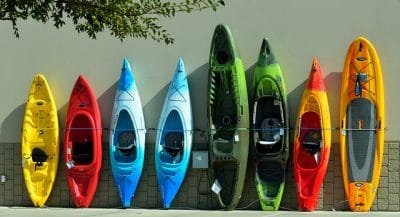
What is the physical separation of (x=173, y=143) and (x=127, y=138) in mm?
906

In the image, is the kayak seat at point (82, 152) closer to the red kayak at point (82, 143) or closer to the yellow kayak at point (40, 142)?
the red kayak at point (82, 143)

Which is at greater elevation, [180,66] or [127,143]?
[180,66]

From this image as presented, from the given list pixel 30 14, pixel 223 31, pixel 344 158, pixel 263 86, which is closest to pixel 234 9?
pixel 223 31

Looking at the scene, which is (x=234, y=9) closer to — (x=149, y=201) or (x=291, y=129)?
(x=291, y=129)

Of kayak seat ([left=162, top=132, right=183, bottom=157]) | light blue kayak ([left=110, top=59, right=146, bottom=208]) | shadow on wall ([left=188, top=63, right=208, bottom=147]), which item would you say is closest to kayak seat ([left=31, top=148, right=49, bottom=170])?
light blue kayak ([left=110, top=59, right=146, bottom=208])

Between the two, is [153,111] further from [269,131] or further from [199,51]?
[269,131]

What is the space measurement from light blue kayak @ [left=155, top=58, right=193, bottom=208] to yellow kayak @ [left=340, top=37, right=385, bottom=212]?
2.85 metres

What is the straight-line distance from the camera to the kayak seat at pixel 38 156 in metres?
13.9

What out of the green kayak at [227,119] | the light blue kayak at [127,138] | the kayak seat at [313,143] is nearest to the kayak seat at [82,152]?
the light blue kayak at [127,138]

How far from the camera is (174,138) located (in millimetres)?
13359

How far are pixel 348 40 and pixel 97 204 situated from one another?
5668mm

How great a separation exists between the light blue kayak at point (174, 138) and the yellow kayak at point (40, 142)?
2168 mm

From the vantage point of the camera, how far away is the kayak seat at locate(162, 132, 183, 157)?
43.7 feet

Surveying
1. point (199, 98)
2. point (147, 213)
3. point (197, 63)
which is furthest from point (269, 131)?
point (147, 213)
